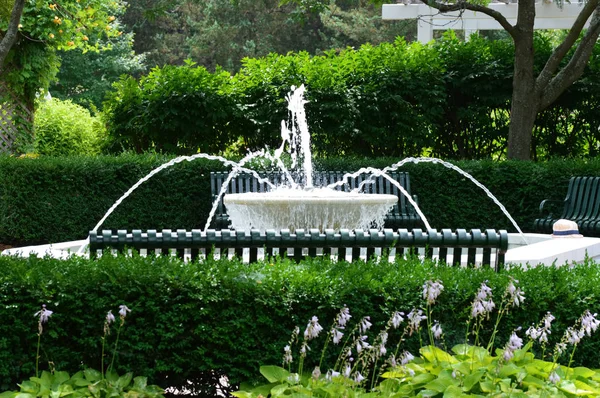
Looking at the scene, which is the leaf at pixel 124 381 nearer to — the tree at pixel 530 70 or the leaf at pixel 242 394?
the leaf at pixel 242 394

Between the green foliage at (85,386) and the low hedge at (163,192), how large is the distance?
6359 mm

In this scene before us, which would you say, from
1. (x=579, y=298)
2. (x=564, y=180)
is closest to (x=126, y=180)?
(x=564, y=180)

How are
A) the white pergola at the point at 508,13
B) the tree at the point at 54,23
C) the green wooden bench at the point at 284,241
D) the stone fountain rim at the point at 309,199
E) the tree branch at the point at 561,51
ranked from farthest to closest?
the white pergola at the point at 508,13, the tree at the point at 54,23, the tree branch at the point at 561,51, the stone fountain rim at the point at 309,199, the green wooden bench at the point at 284,241

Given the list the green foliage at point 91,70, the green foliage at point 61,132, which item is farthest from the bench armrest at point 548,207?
the green foliage at point 91,70

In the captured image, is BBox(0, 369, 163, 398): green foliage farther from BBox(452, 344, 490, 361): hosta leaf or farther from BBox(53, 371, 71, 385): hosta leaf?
BBox(452, 344, 490, 361): hosta leaf

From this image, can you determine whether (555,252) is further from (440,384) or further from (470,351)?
(440,384)

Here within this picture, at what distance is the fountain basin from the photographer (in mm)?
7047

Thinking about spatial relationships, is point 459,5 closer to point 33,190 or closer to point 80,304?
point 33,190

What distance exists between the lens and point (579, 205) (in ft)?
33.7

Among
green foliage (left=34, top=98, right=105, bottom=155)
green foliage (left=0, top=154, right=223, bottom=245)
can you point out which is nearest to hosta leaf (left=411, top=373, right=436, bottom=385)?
green foliage (left=0, top=154, right=223, bottom=245)

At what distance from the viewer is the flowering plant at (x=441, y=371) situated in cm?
369

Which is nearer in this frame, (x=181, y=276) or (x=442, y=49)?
(x=181, y=276)

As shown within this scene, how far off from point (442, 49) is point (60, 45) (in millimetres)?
6085

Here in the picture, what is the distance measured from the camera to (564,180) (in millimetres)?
10766
